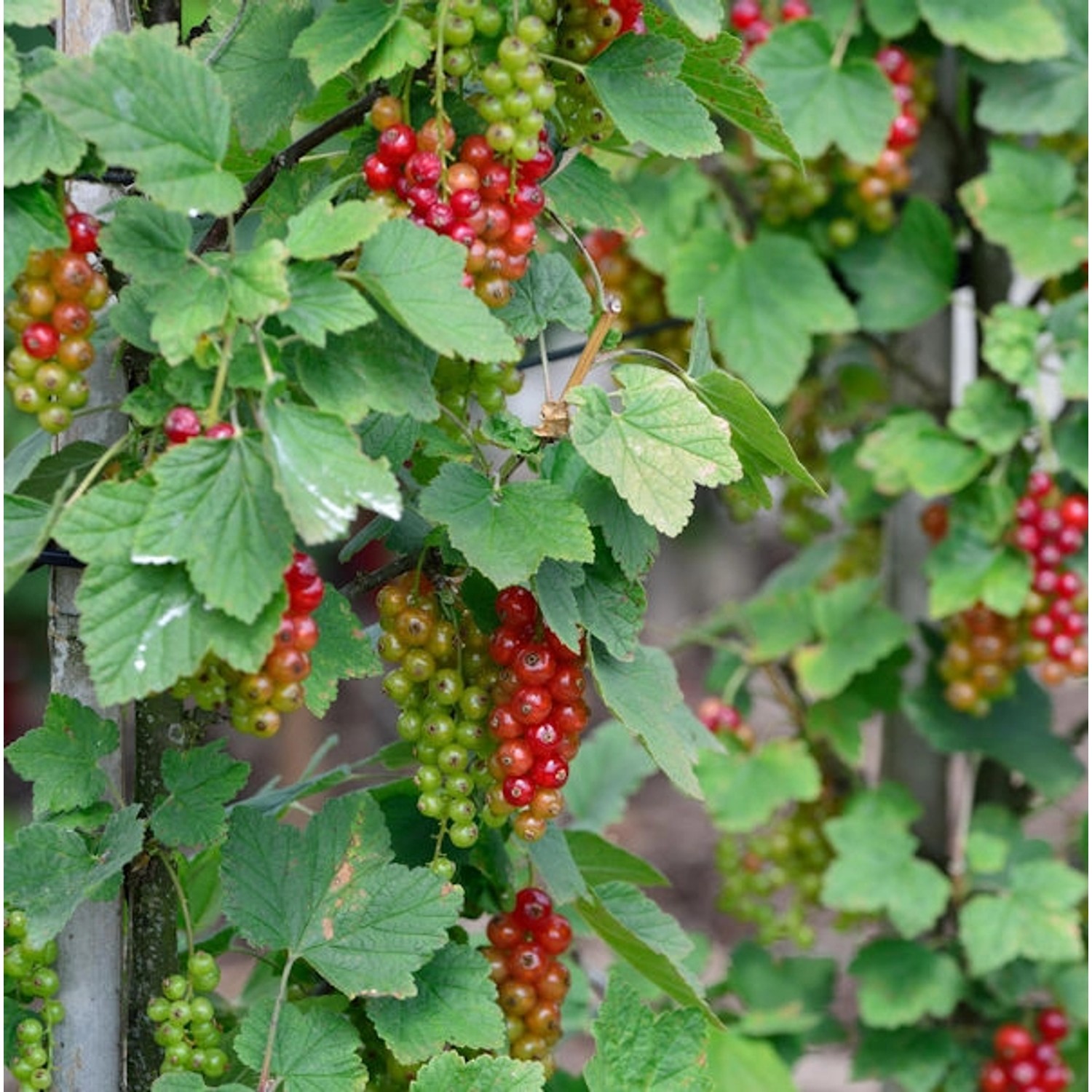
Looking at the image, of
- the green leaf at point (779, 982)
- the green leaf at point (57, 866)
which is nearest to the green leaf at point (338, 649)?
the green leaf at point (57, 866)

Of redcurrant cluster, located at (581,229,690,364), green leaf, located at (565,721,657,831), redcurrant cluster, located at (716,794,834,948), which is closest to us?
green leaf, located at (565,721,657,831)

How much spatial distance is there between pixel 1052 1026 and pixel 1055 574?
1.80 feet

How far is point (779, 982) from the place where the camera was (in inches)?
87.5

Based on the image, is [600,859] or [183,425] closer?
[183,425]

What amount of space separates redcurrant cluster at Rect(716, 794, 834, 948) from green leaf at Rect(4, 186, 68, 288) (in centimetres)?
157

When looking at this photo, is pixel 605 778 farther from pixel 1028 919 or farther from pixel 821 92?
pixel 821 92

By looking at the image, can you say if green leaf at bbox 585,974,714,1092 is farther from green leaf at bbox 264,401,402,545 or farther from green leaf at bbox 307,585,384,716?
green leaf at bbox 264,401,402,545

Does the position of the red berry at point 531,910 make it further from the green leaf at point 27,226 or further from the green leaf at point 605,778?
the green leaf at point 605,778

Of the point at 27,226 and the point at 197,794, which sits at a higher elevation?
the point at 27,226

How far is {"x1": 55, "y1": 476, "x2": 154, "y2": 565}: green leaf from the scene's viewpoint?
68cm

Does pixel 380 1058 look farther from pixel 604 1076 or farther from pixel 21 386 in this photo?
pixel 21 386

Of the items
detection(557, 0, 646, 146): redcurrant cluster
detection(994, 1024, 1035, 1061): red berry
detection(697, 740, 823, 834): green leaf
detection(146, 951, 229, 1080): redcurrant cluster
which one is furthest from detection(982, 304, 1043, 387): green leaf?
detection(146, 951, 229, 1080): redcurrant cluster

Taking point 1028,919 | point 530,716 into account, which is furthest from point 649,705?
point 1028,919

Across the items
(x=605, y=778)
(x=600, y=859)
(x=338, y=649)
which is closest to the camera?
(x=338, y=649)
